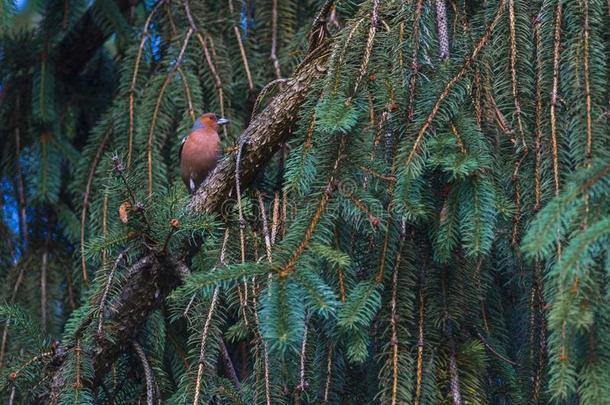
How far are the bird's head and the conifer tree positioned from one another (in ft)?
2.67

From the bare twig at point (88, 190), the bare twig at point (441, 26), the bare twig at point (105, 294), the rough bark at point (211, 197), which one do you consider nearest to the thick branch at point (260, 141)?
the rough bark at point (211, 197)

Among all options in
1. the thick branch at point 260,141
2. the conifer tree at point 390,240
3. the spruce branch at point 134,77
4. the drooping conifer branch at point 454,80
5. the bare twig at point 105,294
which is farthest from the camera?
the spruce branch at point 134,77

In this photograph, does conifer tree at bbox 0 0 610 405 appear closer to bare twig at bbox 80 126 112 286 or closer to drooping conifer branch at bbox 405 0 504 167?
drooping conifer branch at bbox 405 0 504 167

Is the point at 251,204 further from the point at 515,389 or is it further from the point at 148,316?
the point at 515,389

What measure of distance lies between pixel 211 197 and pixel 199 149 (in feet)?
3.65

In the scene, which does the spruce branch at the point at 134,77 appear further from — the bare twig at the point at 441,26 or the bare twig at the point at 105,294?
the bare twig at the point at 441,26

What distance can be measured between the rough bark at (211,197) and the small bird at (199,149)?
0.86 metres

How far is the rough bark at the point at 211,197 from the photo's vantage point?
307cm

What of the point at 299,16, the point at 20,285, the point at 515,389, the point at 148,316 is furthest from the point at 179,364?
the point at 299,16

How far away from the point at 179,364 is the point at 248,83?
1482mm

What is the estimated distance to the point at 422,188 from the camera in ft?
8.38

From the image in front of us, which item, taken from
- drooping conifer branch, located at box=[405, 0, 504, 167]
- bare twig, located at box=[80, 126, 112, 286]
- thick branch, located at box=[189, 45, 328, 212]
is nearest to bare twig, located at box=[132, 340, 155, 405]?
thick branch, located at box=[189, 45, 328, 212]

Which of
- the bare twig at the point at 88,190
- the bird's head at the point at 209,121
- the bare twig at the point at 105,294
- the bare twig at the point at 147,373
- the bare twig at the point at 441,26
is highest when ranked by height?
the bird's head at the point at 209,121

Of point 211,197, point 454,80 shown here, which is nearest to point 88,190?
point 211,197
